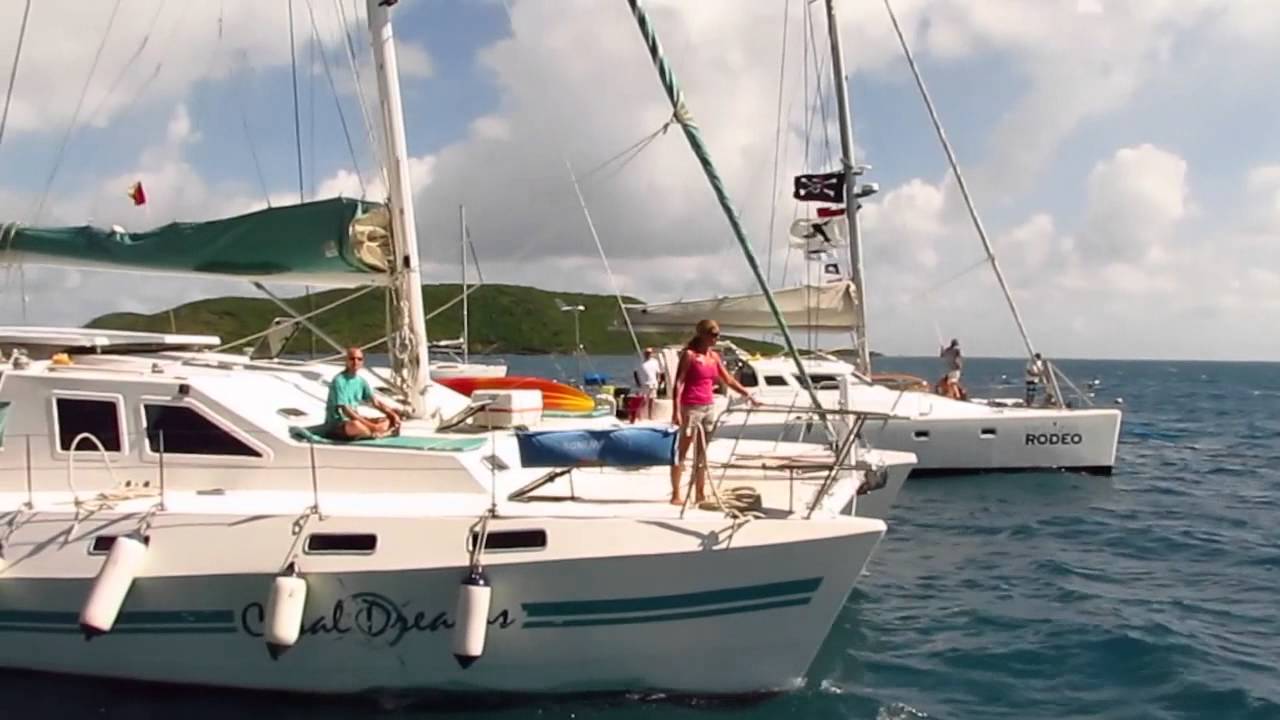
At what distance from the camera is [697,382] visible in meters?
8.37

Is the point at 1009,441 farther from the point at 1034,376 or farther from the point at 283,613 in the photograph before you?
the point at 283,613

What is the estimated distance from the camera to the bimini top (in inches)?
390

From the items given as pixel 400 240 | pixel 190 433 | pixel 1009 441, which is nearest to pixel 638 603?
pixel 190 433

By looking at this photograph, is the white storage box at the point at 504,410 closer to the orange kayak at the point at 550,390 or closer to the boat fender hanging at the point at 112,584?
the orange kayak at the point at 550,390

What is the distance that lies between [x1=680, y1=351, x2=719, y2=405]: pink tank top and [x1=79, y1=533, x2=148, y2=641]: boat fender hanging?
417 centimetres

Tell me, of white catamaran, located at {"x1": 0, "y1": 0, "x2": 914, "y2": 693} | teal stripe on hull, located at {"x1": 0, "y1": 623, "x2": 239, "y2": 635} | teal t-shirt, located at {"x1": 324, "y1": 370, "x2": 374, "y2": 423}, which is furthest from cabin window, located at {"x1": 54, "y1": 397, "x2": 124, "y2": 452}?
teal t-shirt, located at {"x1": 324, "y1": 370, "x2": 374, "y2": 423}

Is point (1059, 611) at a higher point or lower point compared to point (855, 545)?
lower

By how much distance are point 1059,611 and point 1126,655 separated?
5.23 feet

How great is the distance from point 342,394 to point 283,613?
216cm

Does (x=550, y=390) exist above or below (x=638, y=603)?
above

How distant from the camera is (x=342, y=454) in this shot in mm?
8609

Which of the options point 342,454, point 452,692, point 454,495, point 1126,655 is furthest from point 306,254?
point 1126,655

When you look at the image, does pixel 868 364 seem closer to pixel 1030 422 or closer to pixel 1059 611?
pixel 1030 422

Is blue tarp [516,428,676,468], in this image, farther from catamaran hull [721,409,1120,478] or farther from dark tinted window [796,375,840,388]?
dark tinted window [796,375,840,388]
